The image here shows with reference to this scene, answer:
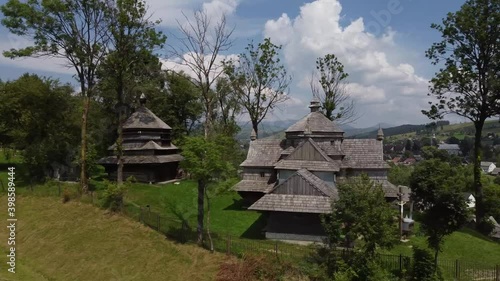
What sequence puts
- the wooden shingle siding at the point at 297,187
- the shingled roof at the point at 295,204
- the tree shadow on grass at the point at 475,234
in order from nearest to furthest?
the shingled roof at the point at 295,204 < the wooden shingle siding at the point at 297,187 < the tree shadow on grass at the point at 475,234

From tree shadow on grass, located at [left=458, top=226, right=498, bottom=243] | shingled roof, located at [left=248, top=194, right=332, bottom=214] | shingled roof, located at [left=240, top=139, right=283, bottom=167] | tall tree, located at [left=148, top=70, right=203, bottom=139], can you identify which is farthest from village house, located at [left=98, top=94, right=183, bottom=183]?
tree shadow on grass, located at [left=458, top=226, right=498, bottom=243]

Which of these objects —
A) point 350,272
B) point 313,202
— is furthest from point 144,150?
point 350,272

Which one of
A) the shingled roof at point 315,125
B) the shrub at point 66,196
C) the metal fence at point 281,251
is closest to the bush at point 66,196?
the shrub at point 66,196

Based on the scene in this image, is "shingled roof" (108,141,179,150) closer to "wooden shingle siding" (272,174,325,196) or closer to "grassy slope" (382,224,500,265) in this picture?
"wooden shingle siding" (272,174,325,196)

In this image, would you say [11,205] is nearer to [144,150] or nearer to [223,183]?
[144,150]

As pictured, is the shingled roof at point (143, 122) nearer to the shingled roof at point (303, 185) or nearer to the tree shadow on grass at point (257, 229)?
the tree shadow on grass at point (257, 229)

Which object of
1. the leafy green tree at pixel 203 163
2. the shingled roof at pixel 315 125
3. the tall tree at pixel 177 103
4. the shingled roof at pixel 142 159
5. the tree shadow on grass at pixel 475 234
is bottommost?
the tree shadow on grass at pixel 475 234

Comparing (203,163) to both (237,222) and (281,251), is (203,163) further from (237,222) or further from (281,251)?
(237,222)
